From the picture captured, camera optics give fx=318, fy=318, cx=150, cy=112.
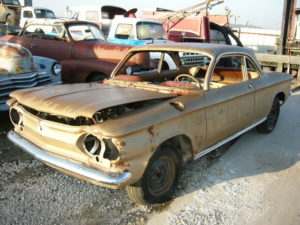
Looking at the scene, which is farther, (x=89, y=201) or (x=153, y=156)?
(x=89, y=201)

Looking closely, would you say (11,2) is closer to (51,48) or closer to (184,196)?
(51,48)

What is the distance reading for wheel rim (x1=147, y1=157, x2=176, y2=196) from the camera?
3.06m

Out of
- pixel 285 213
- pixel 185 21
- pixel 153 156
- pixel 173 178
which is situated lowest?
pixel 285 213

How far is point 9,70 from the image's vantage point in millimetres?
5277

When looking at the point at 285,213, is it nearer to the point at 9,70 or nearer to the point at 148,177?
the point at 148,177

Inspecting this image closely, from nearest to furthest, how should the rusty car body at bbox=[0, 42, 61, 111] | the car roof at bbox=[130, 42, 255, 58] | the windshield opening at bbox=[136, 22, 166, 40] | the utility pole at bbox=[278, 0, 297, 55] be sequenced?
1. the car roof at bbox=[130, 42, 255, 58]
2. the rusty car body at bbox=[0, 42, 61, 111]
3. the windshield opening at bbox=[136, 22, 166, 40]
4. the utility pole at bbox=[278, 0, 297, 55]

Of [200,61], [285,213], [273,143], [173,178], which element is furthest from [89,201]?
[200,61]

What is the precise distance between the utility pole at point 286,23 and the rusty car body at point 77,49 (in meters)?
6.61

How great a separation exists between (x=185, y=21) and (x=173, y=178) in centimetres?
1058

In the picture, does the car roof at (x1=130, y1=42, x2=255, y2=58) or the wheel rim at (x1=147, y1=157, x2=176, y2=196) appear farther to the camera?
the car roof at (x1=130, y1=42, x2=255, y2=58)

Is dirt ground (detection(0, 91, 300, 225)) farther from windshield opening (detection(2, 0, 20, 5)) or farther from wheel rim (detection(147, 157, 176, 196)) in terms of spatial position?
windshield opening (detection(2, 0, 20, 5))

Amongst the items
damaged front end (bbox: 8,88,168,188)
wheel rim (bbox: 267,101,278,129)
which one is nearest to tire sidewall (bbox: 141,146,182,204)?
damaged front end (bbox: 8,88,168,188)

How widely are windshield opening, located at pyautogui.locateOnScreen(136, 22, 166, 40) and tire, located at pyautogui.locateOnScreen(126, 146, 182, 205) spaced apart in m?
6.21

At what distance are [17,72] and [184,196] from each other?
3.61 m
